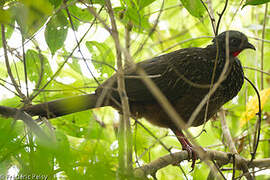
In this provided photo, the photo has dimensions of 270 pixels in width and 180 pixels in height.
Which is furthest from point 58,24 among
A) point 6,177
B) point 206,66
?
point 206,66

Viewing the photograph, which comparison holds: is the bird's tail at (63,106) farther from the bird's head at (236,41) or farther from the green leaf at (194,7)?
the bird's head at (236,41)

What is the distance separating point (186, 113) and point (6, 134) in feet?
7.10

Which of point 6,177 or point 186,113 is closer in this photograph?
point 6,177

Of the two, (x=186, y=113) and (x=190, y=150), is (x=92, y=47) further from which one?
(x=190, y=150)

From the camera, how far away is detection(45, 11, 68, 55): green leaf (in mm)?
2320

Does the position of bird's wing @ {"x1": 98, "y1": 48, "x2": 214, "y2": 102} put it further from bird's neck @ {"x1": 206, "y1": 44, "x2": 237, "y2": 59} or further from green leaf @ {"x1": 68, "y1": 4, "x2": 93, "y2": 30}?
green leaf @ {"x1": 68, "y1": 4, "x2": 93, "y2": 30}

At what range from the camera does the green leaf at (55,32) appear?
7.61 feet

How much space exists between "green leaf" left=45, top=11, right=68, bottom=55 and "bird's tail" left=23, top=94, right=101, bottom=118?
414mm

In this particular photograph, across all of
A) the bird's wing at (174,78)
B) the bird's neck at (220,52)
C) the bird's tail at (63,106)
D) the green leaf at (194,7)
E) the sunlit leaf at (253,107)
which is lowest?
the sunlit leaf at (253,107)

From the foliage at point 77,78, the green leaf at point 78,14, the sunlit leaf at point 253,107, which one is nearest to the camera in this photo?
the foliage at point 77,78

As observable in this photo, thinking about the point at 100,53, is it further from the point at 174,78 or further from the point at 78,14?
the point at 174,78

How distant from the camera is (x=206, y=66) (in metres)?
3.08

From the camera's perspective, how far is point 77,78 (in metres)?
2.96

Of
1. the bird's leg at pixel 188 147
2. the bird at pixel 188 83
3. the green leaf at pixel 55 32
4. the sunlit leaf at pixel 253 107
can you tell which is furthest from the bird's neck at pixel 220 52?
the green leaf at pixel 55 32
